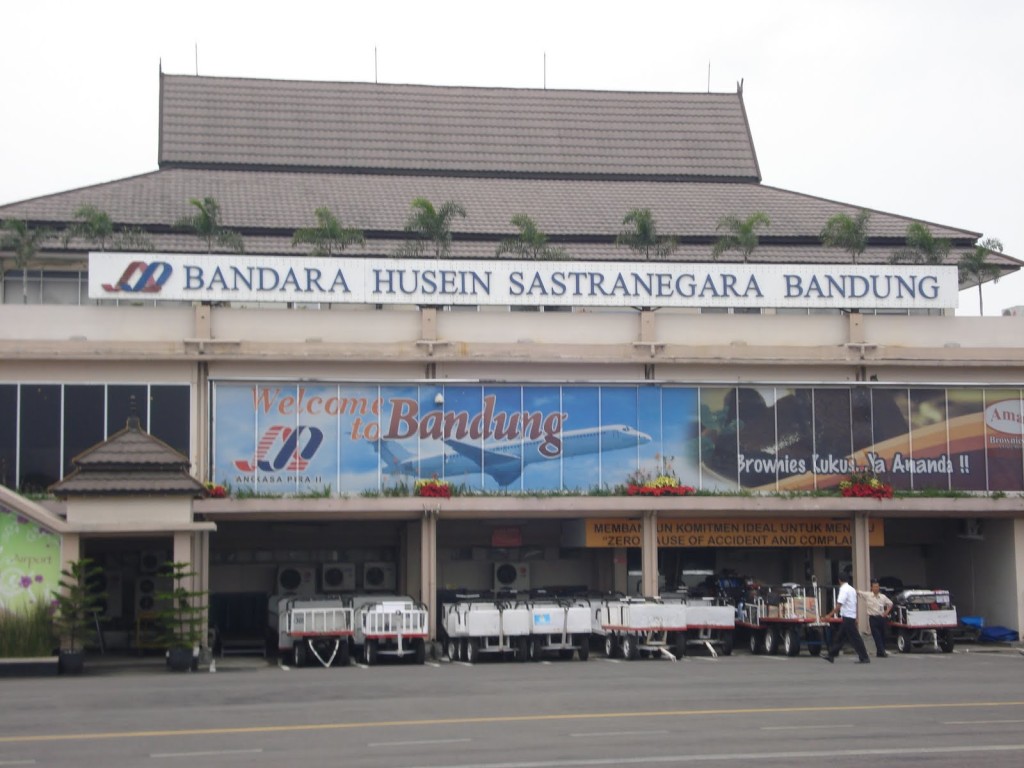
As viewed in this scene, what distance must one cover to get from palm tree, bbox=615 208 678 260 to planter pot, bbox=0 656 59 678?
79.5 feet

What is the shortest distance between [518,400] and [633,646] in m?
8.84

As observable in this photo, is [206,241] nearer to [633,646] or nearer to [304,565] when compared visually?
[304,565]

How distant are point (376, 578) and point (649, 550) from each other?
10.5 metres

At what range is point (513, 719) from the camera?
21734 mm

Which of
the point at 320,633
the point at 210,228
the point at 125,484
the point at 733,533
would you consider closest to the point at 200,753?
the point at 320,633

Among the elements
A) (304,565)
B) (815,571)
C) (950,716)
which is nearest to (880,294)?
(815,571)

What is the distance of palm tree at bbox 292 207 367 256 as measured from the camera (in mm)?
46281

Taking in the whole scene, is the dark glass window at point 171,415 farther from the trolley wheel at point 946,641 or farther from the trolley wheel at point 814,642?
the trolley wheel at point 946,641

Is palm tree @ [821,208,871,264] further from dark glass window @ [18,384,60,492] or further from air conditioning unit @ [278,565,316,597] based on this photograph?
dark glass window @ [18,384,60,492]

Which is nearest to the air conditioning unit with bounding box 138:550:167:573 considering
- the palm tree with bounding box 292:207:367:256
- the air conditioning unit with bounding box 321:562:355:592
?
the air conditioning unit with bounding box 321:562:355:592

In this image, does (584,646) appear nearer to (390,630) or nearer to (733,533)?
(390,630)

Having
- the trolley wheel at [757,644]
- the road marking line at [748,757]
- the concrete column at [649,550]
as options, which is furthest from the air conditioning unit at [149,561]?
the road marking line at [748,757]

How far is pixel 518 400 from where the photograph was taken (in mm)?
40125

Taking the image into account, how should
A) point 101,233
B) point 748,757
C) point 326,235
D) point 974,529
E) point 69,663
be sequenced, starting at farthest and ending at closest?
point 326,235
point 101,233
point 974,529
point 69,663
point 748,757
